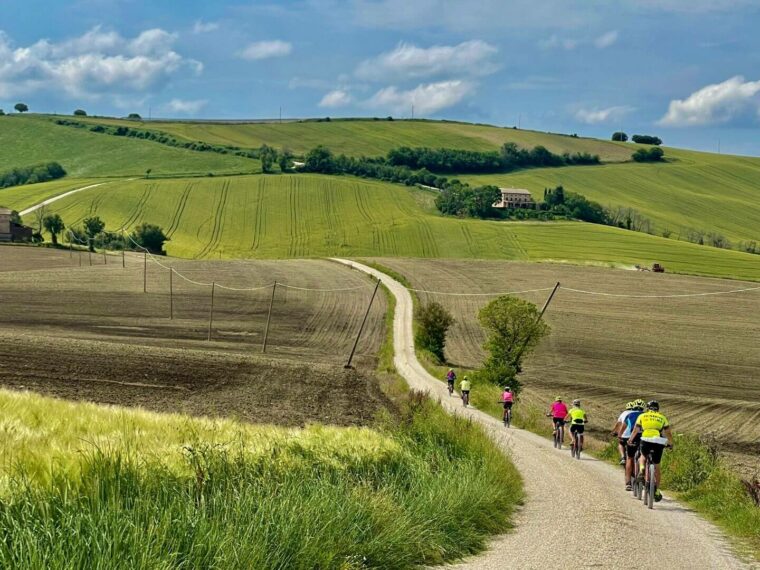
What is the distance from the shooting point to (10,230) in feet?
429

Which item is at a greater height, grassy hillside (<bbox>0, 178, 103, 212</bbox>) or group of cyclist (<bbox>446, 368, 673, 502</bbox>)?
grassy hillside (<bbox>0, 178, 103, 212</bbox>)

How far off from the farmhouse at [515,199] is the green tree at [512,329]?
118535mm

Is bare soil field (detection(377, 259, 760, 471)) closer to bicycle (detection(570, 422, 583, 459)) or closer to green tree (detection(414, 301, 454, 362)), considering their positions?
green tree (detection(414, 301, 454, 362))

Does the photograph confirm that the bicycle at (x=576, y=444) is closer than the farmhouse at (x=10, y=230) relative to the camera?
Yes

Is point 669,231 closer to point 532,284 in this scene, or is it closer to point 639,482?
point 532,284

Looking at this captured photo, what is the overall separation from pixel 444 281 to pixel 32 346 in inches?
2467

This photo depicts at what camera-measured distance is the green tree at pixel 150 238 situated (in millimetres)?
131000

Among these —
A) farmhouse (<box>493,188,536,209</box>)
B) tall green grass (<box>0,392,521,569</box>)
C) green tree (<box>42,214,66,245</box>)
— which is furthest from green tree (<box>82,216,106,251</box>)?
tall green grass (<box>0,392,521,569</box>)

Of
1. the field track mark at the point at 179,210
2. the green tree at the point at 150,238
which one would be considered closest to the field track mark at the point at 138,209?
the field track mark at the point at 179,210

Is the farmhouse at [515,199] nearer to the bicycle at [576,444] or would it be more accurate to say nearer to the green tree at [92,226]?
the green tree at [92,226]

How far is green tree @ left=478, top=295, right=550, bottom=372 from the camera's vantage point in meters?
53.7

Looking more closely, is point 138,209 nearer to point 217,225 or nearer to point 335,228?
point 217,225

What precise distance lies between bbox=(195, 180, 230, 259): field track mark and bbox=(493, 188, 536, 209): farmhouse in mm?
46722

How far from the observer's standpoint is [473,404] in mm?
44875
